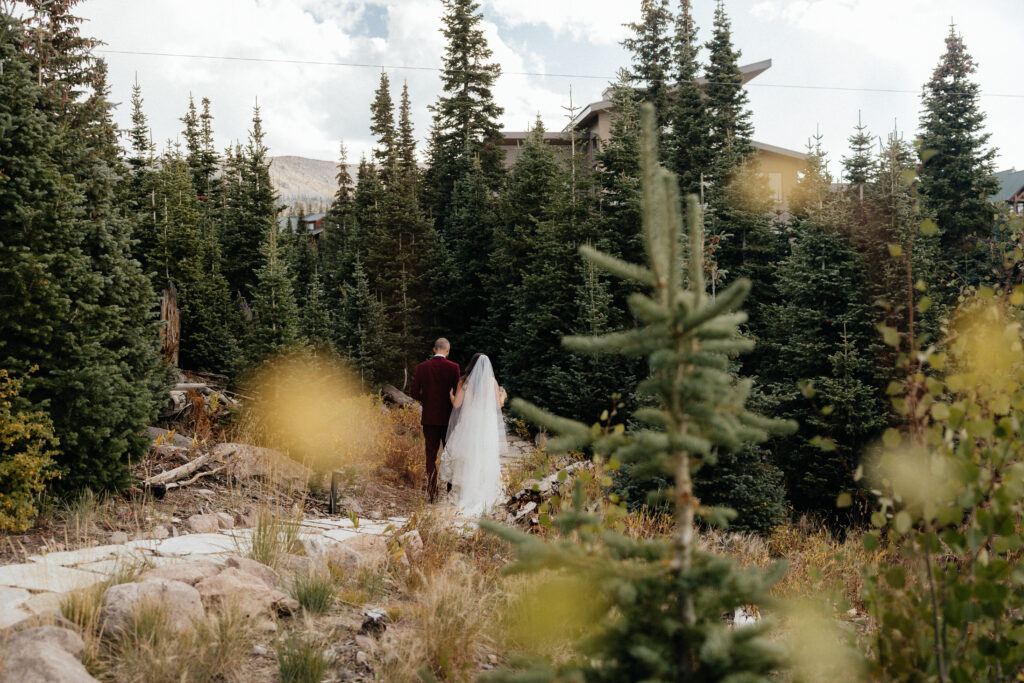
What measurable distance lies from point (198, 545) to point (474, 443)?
507 centimetres

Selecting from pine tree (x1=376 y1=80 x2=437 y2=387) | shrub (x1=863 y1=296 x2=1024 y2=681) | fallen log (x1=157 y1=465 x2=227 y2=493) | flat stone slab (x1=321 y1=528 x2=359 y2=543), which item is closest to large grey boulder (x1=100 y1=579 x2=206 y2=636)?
flat stone slab (x1=321 y1=528 x2=359 y2=543)

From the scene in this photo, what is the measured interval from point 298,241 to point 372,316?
23.1 meters

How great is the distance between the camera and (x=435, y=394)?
10.7 metres

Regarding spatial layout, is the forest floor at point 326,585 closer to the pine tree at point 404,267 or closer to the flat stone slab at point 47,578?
the flat stone slab at point 47,578

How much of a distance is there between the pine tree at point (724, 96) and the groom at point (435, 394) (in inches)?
788

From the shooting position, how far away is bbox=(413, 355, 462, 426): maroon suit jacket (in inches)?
420

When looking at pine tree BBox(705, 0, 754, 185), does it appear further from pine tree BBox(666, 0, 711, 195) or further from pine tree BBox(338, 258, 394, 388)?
pine tree BBox(338, 258, 394, 388)

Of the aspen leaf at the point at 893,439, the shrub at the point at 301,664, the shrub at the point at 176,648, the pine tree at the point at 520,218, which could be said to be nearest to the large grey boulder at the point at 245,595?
the shrub at the point at 176,648

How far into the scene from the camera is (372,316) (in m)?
27.3

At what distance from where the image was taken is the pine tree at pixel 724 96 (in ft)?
88.5

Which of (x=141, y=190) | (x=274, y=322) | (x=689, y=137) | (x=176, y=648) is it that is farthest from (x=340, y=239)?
(x=176, y=648)

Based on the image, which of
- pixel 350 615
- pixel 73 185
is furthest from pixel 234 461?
pixel 350 615

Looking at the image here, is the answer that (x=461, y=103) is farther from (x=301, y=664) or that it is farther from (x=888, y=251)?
(x=301, y=664)

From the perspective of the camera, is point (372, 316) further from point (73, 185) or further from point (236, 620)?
point (236, 620)
